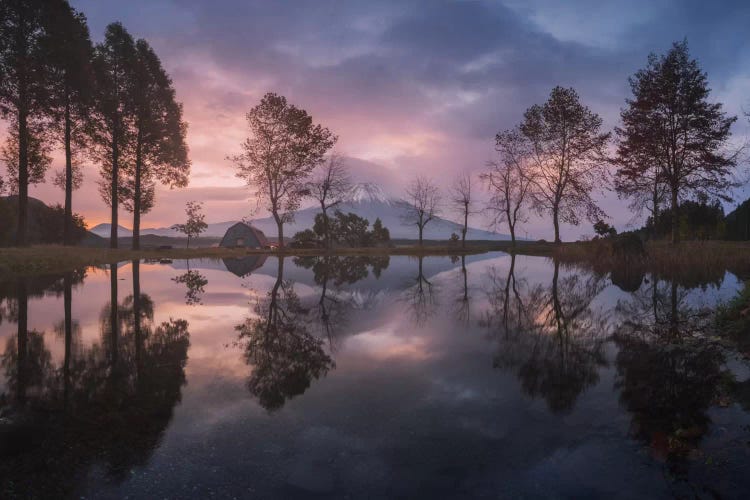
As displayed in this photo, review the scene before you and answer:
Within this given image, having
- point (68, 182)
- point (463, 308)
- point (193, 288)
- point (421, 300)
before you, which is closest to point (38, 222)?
point (68, 182)

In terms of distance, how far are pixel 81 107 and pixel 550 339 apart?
1401 inches

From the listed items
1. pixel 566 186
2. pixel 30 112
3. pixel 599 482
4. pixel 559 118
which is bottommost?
pixel 599 482

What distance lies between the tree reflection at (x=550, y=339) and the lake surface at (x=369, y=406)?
0.05 meters

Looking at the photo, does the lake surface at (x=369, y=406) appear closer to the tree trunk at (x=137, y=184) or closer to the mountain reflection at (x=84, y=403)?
the mountain reflection at (x=84, y=403)

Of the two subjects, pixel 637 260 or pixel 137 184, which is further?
pixel 137 184

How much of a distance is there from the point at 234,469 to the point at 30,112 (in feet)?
107

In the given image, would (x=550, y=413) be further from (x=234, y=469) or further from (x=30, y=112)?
(x=30, y=112)

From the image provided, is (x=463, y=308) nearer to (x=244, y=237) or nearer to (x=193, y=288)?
(x=193, y=288)

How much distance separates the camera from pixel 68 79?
1158 inches

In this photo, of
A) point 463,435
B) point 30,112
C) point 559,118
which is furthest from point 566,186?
point 30,112

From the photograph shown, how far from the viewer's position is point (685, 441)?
385 cm

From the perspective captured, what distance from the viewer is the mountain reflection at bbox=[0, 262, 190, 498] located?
11.1 feet

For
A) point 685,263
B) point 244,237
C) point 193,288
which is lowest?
point 193,288

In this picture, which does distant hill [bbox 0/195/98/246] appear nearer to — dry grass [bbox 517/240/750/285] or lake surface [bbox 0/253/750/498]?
lake surface [bbox 0/253/750/498]
